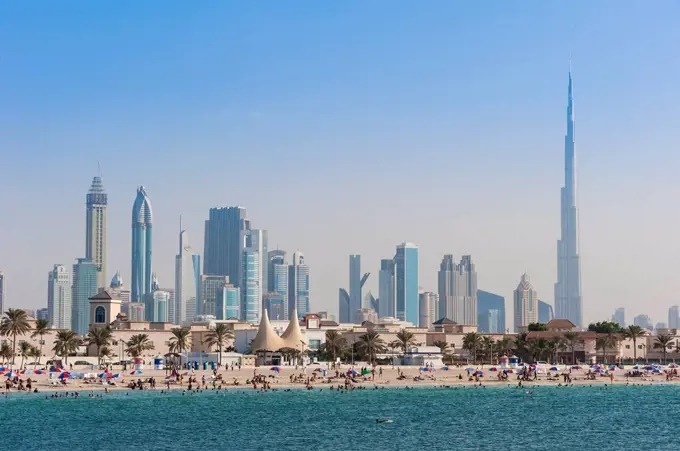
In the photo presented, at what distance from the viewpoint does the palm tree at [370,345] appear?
497 ft

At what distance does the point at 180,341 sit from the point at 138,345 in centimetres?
597

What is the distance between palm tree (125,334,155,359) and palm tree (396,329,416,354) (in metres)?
33.4

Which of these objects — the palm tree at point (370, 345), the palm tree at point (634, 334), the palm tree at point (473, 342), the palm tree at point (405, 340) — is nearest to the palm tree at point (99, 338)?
the palm tree at point (370, 345)

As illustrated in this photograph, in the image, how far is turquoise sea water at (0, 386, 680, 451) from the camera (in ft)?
231

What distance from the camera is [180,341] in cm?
14388

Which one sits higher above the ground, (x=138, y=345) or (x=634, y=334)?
(x=634, y=334)

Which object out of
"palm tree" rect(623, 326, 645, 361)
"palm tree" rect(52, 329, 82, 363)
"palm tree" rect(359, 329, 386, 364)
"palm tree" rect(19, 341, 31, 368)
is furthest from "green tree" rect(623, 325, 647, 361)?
"palm tree" rect(19, 341, 31, 368)

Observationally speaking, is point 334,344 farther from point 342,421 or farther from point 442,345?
point 342,421

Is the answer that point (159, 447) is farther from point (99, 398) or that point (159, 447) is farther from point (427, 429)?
point (99, 398)

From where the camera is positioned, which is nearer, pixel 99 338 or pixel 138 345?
pixel 99 338

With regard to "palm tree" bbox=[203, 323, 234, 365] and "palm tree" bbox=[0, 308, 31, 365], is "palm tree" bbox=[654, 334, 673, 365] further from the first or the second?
"palm tree" bbox=[0, 308, 31, 365]

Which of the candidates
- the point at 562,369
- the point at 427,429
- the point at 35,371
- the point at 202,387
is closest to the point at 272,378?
the point at 202,387

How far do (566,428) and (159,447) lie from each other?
1139 inches

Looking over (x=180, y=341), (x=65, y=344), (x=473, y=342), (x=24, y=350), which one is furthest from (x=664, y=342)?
(x=24, y=350)
